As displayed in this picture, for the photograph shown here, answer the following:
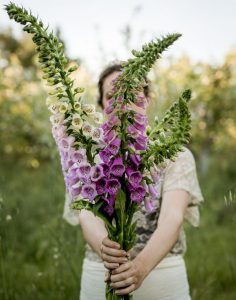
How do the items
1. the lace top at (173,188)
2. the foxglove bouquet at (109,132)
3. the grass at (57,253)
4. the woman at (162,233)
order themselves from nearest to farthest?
1. the foxglove bouquet at (109,132)
2. the woman at (162,233)
3. the lace top at (173,188)
4. the grass at (57,253)

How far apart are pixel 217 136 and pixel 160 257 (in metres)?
8.82

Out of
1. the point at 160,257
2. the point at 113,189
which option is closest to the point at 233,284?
the point at 160,257

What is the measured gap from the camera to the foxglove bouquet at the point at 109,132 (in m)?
1.32

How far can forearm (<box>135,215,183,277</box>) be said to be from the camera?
5.42ft

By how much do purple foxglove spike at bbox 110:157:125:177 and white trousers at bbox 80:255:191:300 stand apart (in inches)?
36.5

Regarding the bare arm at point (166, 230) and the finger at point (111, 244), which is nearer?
the finger at point (111, 244)

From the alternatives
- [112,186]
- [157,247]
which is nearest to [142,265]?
[157,247]

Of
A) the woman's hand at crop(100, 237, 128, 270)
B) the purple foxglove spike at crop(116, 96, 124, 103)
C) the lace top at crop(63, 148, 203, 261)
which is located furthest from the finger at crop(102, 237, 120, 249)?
the lace top at crop(63, 148, 203, 261)

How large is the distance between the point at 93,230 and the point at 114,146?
0.76m

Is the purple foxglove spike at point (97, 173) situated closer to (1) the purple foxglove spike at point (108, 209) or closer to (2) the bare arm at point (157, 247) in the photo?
(1) the purple foxglove spike at point (108, 209)

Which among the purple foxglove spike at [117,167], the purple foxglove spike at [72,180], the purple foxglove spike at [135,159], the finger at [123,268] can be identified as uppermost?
the purple foxglove spike at [135,159]

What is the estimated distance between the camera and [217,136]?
10.3 meters

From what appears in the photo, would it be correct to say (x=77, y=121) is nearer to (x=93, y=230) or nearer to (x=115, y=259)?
(x=115, y=259)

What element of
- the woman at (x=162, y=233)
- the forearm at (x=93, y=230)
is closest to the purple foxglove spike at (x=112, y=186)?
the woman at (x=162, y=233)
